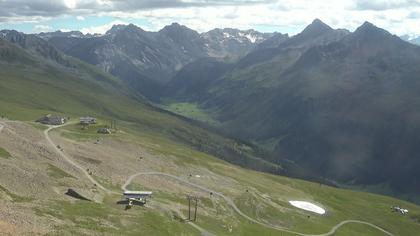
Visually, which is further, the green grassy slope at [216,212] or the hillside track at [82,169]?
the hillside track at [82,169]

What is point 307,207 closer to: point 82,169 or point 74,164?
point 82,169

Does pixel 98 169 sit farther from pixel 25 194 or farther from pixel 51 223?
pixel 51 223

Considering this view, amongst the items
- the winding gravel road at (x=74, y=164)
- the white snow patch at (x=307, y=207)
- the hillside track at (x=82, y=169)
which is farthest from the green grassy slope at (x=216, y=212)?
the winding gravel road at (x=74, y=164)

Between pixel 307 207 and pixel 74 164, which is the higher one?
pixel 74 164

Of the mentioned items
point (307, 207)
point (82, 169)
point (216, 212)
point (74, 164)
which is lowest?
point (307, 207)

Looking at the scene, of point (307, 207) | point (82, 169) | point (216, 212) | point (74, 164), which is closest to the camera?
point (216, 212)

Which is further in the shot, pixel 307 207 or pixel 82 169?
pixel 307 207

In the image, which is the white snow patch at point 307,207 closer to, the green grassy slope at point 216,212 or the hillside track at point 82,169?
the green grassy slope at point 216,212

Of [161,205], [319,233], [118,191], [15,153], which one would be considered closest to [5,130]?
[15,153]

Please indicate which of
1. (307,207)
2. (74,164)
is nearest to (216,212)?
(74,164)

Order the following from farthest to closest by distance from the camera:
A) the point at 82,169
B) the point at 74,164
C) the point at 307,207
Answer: the point at 307,207 < the point at 74,164 < the point at 82,169

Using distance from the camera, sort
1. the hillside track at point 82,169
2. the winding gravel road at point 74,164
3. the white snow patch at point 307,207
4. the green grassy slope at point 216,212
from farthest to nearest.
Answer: the white snow patch at point 307,207, the winding gravel road at point 74,164, the hillside track at point 82,169, the green grassy slope at point 216,212

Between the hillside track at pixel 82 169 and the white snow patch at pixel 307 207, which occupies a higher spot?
the hillside track at pixel 82 169
